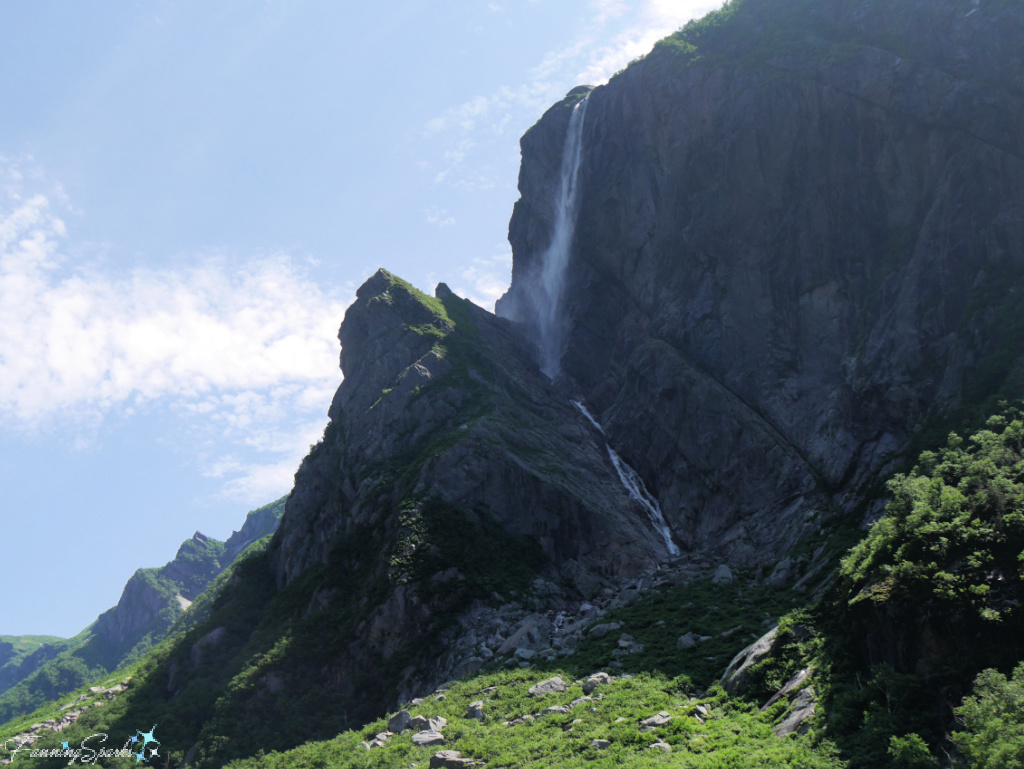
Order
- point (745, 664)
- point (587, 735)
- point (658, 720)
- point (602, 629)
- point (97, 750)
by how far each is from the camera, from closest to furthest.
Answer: point (658, 720) → point (587, 735) → point (745, 664) → point (602, 629) → point (97, 750)

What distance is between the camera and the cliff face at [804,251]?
48531mm

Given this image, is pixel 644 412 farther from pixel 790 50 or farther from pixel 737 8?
pixel 737 8

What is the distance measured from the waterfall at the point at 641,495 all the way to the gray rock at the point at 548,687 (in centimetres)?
2858

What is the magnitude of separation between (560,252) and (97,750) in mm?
76258

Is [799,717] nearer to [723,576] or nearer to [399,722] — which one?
[399,722]

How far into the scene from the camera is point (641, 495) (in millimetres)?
64250

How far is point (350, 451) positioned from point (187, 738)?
3029 cm

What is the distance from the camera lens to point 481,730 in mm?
26234

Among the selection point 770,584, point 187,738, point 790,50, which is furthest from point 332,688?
point 790,50

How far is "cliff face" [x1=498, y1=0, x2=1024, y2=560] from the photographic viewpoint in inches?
1911

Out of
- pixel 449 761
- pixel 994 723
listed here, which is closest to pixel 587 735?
pixel 449 761

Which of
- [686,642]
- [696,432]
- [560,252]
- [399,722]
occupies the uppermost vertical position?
[560,252]

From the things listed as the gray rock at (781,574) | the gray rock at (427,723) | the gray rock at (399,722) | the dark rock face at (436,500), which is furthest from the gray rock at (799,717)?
the dark rock face at (436,500)

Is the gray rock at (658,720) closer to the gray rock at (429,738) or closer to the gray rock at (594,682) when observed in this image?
the gray rock at (594,682)
